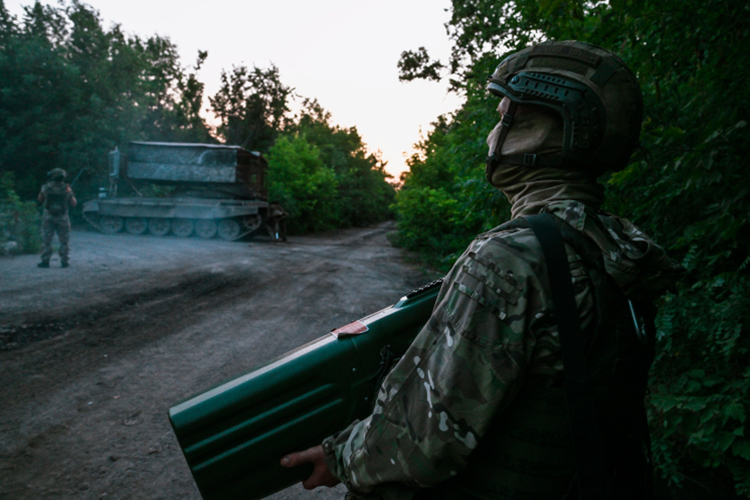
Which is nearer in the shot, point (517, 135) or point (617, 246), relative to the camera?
point (617, 246)

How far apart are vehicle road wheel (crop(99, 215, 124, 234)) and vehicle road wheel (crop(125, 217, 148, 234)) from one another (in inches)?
12.2

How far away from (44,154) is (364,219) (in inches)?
912

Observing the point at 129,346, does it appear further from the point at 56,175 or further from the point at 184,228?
the point at 184,228

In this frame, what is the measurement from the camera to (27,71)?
19609 millimetres

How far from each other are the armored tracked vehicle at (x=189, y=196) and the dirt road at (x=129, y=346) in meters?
7.13

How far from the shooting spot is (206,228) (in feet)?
59.2

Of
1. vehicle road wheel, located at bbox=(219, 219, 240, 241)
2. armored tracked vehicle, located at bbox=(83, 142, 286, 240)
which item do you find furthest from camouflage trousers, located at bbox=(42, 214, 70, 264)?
vehicle road wheel, located at bbox=(219, 219, 240, 241)

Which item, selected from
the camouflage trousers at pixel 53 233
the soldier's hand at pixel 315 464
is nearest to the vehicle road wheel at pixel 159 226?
the camouflage trousers at pixel 53 233

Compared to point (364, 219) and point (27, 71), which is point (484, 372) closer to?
point (27, 71)

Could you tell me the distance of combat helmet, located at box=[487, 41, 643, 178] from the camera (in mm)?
1232

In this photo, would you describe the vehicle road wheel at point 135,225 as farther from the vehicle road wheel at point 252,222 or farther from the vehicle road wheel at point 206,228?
the vehicle road wheel at point 252,222

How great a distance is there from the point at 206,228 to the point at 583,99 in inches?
718

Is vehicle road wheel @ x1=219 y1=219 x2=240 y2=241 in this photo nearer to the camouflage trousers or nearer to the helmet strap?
the camouflage trousers

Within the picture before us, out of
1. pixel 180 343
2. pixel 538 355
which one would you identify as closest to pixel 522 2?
pixel 538 355
